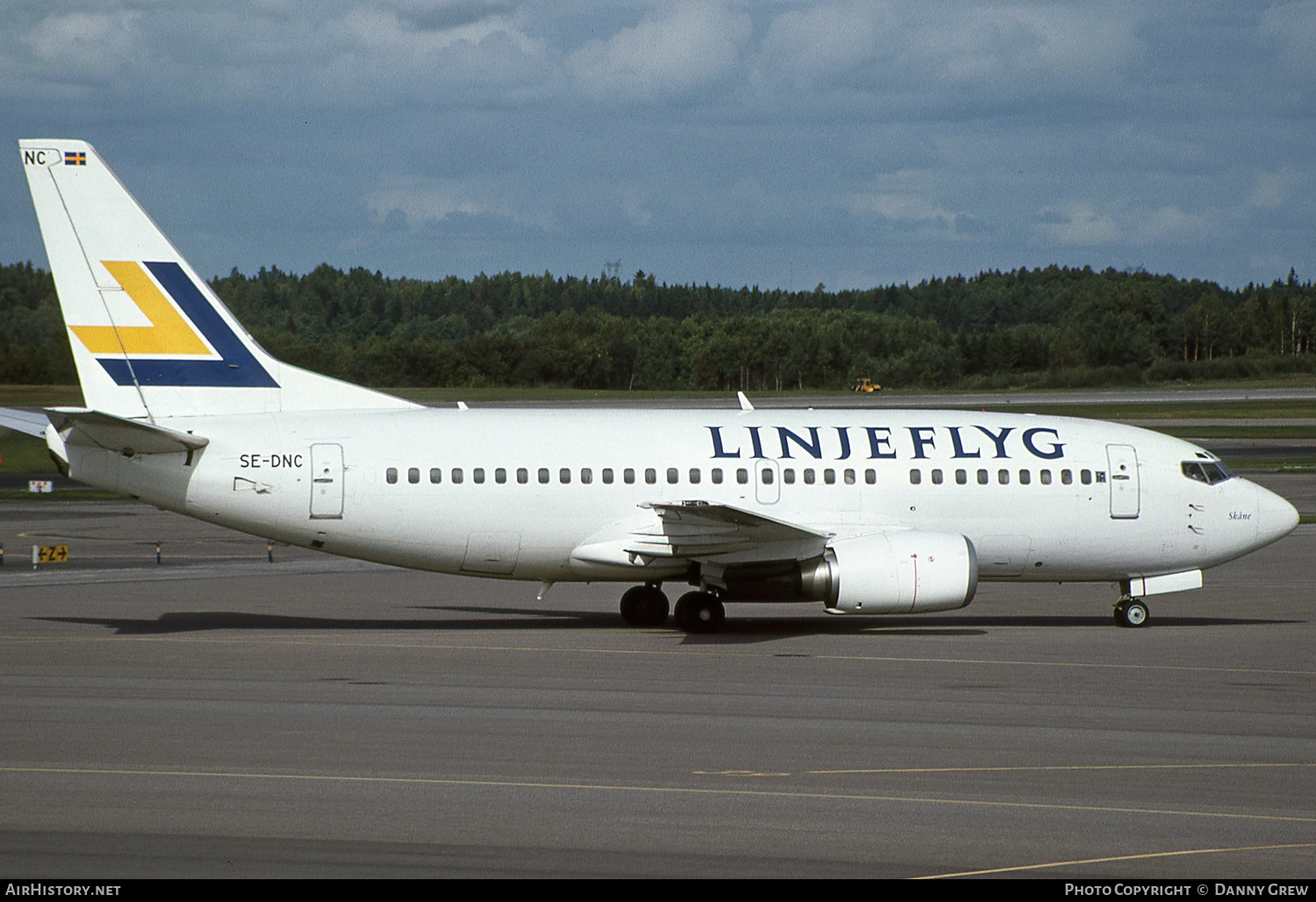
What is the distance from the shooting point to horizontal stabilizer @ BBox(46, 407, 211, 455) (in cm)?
2338

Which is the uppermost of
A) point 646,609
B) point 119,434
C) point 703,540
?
point 119,434

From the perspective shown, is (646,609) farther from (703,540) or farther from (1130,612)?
(1130,612)

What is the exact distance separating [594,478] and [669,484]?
138cm

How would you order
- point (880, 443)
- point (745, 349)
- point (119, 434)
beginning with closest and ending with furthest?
point (119, 434) → point (880, 443) → point (745, 349)

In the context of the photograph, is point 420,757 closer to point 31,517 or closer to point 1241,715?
point 1241,715

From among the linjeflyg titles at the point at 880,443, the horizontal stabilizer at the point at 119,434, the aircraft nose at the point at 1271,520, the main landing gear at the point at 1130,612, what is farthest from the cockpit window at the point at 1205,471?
the horizontal stabilizer at the point at 119,434

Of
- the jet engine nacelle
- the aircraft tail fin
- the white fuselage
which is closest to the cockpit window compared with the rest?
the white fuselage

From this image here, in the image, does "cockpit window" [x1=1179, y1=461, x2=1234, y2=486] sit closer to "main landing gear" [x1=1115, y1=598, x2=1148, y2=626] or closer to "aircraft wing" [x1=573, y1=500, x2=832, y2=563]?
"main landing gear" [x1=1115, y1=598, x2=1148, y2=626]

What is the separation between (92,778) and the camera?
570 inches

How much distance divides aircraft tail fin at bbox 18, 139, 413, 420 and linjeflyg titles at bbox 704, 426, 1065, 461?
868 cm

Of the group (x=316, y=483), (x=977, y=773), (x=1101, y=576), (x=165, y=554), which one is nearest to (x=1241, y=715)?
(x=977, y=773)

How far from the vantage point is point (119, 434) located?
78.7ft

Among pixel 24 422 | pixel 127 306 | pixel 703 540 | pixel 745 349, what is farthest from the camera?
pixel 745 349

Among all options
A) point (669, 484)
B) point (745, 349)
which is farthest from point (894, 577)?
point (745, 349)
